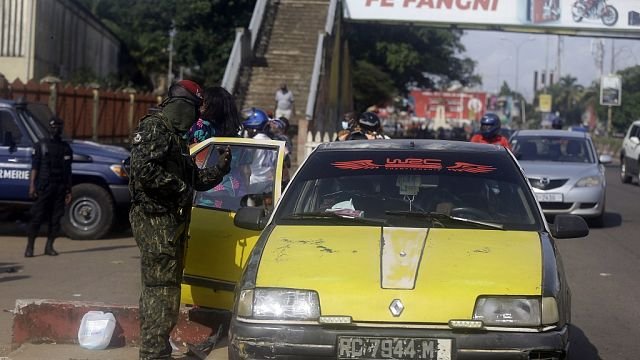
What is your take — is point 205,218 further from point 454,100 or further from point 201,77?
point 454,100

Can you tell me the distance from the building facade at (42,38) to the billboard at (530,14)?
37.7 feet

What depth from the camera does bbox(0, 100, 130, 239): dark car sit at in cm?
1366

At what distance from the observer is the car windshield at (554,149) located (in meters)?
16.9

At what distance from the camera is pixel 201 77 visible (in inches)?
1683

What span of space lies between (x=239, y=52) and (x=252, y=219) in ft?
80.6

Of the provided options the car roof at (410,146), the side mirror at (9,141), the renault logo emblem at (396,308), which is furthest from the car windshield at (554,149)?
the renault logo emblem at (396,308)

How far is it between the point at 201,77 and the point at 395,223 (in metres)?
37.5

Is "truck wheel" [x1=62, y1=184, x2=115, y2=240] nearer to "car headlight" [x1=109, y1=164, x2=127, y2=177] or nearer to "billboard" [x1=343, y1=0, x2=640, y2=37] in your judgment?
"car headlight" [x1=109, y1=164, x2=127, y2=177]

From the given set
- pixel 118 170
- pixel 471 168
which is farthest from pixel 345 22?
pixel 471 168

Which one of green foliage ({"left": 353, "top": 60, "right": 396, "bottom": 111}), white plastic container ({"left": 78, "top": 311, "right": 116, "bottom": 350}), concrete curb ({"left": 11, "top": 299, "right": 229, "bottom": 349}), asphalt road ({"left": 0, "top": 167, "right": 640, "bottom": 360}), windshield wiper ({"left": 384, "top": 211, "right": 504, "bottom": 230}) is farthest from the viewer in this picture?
green foliage ({"left": 353, "top": 60, "right": 396, "bottom": 111})

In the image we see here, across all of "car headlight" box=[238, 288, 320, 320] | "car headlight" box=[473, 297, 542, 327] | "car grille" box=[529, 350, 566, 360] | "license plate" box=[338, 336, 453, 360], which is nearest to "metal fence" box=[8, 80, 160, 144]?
"car headlight" box=[238, 288, 320, 320]

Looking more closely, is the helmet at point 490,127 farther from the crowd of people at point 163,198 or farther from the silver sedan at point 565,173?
the crowd of people at point 163,198

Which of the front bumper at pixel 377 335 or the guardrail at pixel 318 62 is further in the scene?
the guardrail at pixel 318 62

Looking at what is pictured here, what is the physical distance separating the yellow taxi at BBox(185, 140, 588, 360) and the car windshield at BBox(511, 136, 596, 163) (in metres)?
10.7
